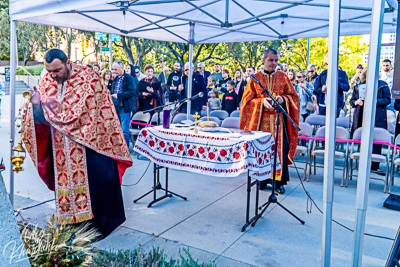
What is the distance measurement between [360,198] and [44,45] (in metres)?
36.0

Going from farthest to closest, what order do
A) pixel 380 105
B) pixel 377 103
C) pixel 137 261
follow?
pixel 380 105, pixel 377 103, pixel 137 261

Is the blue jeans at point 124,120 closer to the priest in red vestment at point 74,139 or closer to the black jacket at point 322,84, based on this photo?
the priest in red vestment at point 74,139

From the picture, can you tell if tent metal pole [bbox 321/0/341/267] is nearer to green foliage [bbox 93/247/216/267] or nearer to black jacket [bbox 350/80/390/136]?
green foliage [bbox 93/247/216/267]

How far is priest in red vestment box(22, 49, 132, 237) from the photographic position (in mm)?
3518

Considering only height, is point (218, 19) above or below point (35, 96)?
above

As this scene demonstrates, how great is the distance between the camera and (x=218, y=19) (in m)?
6.79

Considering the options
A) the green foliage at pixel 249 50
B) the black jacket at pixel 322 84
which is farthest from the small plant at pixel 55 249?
the green foliage at pixel 249 50

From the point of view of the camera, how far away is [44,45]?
33625mm

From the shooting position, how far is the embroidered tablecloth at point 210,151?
403 cm

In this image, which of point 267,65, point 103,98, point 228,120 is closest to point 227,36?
point 228,120

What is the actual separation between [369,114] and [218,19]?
200 inches

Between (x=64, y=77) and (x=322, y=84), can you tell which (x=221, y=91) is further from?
(x=64, y=77)

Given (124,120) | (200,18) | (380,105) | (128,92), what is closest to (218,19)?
(200,18)

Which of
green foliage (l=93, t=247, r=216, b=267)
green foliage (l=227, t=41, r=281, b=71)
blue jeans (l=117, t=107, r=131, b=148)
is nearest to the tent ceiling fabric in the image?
blue jeans (l=117, t=107, r=131, b=148)
